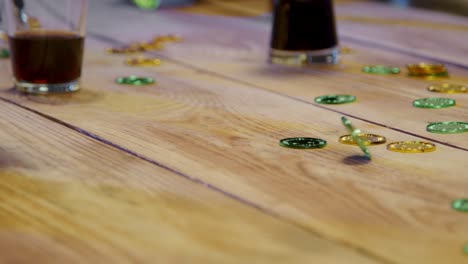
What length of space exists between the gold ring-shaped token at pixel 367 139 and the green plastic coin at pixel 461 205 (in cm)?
21

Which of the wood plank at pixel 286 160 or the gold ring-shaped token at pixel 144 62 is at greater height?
the wood plank at pixel 286 160

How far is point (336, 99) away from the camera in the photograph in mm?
1182

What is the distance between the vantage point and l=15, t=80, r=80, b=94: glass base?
128 cm

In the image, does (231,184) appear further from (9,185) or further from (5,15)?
(5,15)

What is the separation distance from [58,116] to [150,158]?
0.83ft

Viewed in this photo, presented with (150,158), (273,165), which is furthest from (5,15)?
(273,165)

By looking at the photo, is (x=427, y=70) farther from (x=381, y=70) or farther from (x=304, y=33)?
(x=304, y=33)

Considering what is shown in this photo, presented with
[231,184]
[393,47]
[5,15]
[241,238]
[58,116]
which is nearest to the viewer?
[241,238]

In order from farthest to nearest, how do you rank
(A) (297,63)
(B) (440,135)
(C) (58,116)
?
(A) (297,63)
(C) (58,116)
(B) (440,135)

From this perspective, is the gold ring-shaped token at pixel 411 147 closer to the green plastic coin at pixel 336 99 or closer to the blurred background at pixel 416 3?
the green plastic coin at pixel 336 99

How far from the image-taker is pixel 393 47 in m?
1.61

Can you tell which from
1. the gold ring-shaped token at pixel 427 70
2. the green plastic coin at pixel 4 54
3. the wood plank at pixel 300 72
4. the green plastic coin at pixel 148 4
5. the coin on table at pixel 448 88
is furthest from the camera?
the green plastic coin at pixel 148 4

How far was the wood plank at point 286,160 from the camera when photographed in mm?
707

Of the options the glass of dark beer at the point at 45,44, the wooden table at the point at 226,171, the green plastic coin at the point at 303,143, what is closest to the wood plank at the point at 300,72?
the wooden table at the point at 226,171
